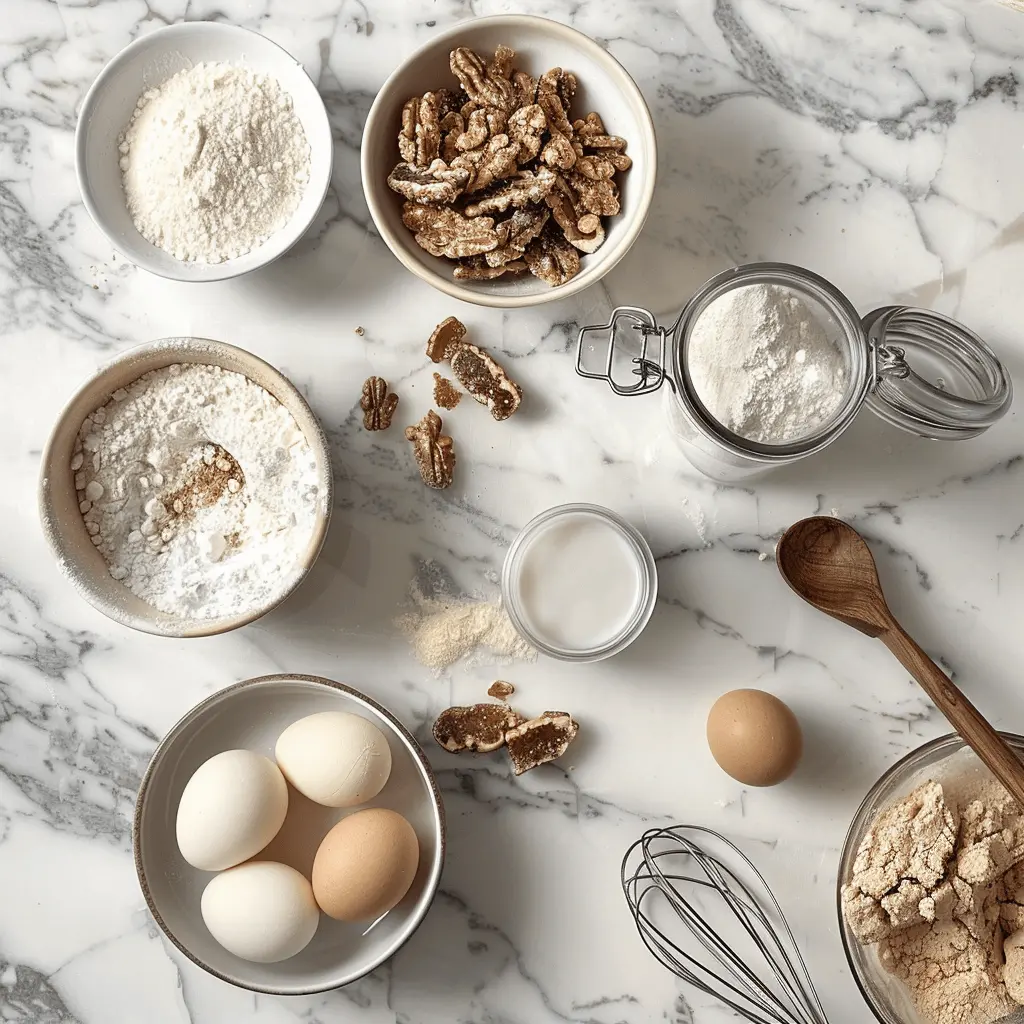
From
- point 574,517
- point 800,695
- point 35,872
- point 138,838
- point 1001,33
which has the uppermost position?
point 1001,33

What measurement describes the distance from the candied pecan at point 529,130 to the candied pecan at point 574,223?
0.05 metres

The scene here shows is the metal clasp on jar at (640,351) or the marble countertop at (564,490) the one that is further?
the marble countertop at (564,490)

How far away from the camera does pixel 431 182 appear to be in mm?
943

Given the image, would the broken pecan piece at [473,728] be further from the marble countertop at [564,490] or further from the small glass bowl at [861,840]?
the small glass bowl at [861,840]

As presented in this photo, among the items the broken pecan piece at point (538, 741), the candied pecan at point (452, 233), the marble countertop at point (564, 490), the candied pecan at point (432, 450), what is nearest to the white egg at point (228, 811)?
the marble countertop at point (564, 490)

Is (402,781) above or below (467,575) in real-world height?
below

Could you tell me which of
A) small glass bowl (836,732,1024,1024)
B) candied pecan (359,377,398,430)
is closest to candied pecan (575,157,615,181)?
candied pecan (359,377,398,430)

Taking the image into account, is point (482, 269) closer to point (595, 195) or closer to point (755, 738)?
point (595, 195)

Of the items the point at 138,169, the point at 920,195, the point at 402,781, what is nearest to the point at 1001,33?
the point at 920,195

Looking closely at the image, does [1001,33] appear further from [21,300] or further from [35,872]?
[35,872]

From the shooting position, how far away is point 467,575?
1.04 metres

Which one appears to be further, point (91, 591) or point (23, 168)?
point (23, 168)

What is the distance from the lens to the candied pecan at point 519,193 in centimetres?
94

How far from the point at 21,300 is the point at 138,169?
0.21m
